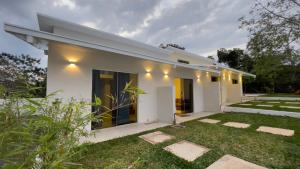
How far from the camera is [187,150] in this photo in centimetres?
447

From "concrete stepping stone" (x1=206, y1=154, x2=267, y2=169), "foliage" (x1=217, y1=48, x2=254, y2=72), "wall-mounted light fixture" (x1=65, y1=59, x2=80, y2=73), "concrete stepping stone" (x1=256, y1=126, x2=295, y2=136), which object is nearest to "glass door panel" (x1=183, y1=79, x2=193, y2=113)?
"concrete stepping stone" (x1=256, y1=126, x2=295, y2=136)

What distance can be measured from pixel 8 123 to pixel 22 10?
866 cm

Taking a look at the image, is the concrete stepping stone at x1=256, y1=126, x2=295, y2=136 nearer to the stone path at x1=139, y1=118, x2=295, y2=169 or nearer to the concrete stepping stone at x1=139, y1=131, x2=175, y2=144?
A: the stone path at x1=139, y1=118, x2=295, y2=169

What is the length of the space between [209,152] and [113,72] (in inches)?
198

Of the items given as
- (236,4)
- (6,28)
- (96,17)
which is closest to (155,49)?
(96,17)

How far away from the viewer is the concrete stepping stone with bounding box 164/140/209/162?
4.08 metres

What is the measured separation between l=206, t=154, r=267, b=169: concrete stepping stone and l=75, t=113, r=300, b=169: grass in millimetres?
141

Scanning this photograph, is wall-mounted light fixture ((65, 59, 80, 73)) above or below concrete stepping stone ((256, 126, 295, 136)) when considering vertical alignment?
above

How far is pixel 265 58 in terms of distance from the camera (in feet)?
26.0

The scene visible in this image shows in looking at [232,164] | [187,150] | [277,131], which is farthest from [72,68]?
[277,131]

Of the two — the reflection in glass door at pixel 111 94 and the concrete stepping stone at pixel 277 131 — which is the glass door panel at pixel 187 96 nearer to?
the reflection in glass door at pixel 111 94

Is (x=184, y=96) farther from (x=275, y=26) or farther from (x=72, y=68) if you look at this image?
(x=72, y=68)

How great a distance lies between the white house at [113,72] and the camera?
5465 millimetres

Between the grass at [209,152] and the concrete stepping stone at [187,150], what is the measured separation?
169mm
